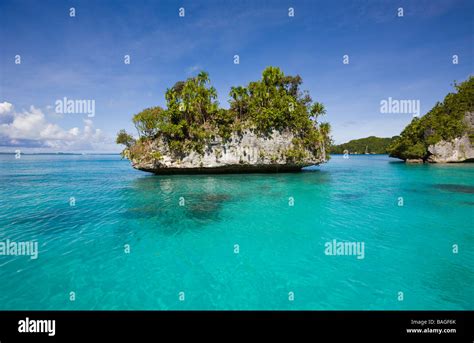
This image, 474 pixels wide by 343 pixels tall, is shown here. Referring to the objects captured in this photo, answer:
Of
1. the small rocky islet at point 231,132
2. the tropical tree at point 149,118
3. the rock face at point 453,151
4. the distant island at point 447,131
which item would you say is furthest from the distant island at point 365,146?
the tropical tree at point 149,118

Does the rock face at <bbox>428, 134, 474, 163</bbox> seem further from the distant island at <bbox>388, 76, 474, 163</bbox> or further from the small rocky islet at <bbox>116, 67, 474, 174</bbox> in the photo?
the small rocky islet at <bbox>116, 67, 474, 174</bbox>

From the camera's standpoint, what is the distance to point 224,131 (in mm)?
33500

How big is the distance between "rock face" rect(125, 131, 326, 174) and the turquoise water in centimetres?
1808

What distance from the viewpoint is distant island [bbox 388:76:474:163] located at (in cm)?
4972

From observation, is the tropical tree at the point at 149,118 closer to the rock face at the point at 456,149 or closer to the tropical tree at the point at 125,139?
the tropical tree at the point at 125,139

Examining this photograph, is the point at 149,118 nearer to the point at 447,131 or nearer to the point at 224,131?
the point at 224,131

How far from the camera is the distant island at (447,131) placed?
4972cm

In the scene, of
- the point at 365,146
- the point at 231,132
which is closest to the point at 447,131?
the point at 231,132

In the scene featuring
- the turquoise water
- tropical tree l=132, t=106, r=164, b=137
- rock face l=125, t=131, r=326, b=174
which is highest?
tropical tree l=132, t=106, r=164, b=137

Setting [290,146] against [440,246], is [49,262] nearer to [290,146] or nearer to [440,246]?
[440,246]

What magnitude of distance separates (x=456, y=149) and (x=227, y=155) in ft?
191

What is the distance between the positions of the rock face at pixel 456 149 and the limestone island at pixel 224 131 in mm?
41473

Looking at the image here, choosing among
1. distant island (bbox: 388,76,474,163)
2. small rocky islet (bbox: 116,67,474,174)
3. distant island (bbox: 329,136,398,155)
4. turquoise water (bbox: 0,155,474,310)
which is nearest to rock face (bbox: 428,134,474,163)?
distant island (bbox: 388,76,474,163)
